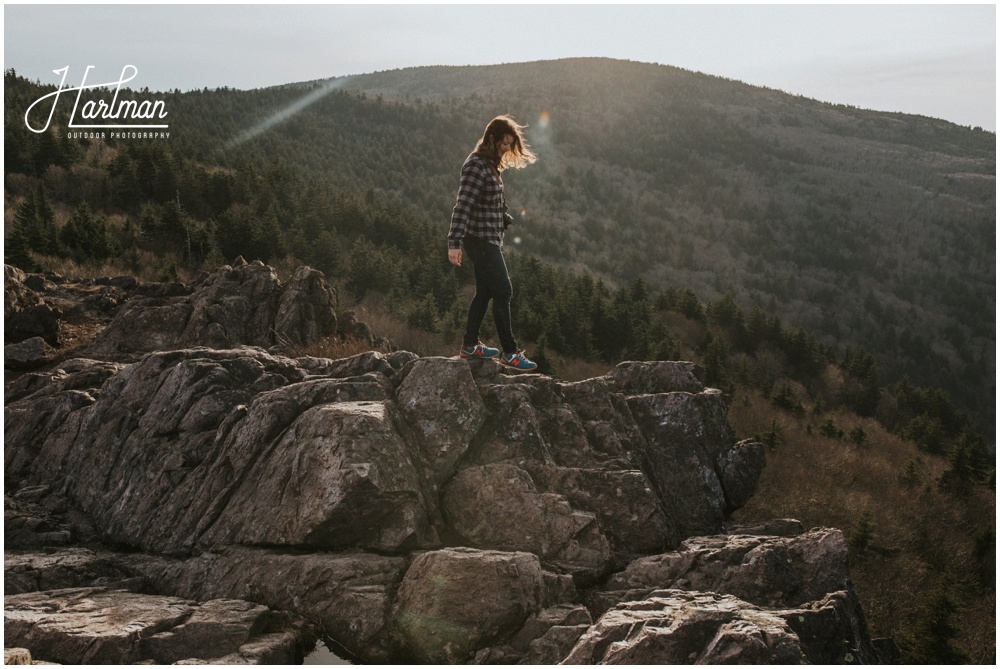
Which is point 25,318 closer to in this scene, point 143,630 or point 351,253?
point 143,630

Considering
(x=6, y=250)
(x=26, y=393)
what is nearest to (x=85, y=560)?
(x=26, y=393)

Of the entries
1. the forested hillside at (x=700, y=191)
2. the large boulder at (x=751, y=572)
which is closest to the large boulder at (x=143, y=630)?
the large boulder at (x=751, y=572)

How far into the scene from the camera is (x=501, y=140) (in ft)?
24.9

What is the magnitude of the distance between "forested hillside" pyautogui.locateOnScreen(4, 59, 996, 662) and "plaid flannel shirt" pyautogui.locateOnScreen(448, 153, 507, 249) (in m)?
8.92

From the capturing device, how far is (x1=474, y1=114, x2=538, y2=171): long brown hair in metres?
7.53

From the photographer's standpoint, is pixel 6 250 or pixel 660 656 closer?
pixel 660 656

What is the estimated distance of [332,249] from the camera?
1176 inches

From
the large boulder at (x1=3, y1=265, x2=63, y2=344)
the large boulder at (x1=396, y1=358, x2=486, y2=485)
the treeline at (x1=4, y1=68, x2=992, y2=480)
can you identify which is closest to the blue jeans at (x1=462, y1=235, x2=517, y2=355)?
the large boulder at (x1=396, y1=358, x2=486, y2=485)

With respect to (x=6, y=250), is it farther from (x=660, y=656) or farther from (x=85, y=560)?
(x=660, y=656)

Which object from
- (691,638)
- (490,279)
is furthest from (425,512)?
(691,638)

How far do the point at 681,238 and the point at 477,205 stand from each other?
72.6m

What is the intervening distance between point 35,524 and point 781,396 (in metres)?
25.1

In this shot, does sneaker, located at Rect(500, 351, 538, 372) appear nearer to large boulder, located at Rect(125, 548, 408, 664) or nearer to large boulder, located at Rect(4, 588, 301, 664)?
large boulder, located at Rect(125, 548, 408, 664)

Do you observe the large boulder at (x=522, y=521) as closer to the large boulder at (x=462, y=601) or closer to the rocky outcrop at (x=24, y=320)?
the large boulder at (x=462, y=601)
